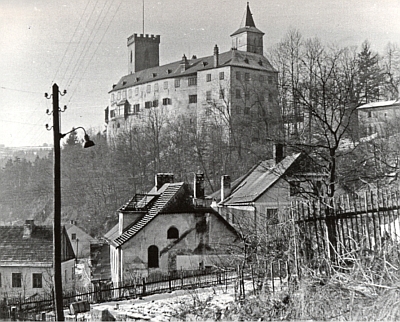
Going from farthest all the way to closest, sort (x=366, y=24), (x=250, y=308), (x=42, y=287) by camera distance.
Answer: (x=42, y=287), (x=366, y=24), (x=250, y=308)

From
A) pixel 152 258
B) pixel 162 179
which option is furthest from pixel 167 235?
pixel 162 179

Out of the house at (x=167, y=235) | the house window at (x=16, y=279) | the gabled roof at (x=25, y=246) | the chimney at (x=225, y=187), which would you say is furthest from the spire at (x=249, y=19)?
the house window at (x=16, y=279)

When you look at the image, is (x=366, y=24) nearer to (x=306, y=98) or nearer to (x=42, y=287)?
(x=306, y=98)

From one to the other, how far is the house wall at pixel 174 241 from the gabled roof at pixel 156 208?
0.07 meters

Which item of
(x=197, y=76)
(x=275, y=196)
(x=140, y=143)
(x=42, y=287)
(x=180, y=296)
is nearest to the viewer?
(x=180, y=296)

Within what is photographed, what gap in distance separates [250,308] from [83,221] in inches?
178

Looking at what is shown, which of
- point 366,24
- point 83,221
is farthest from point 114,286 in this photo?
point 366,24

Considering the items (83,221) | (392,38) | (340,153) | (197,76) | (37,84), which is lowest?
(83,221)

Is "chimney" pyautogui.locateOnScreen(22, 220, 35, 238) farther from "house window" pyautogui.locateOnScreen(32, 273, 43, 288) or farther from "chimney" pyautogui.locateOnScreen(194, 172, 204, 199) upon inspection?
"chimney" pyautogui.locateOnScreen(194, 172, 204, 199)

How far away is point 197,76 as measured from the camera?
1094 inches

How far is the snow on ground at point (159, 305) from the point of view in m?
5.98

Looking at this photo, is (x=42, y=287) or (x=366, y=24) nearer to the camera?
(x=366, y=24)

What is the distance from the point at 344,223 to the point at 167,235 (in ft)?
9.86

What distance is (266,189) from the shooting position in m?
9.27
